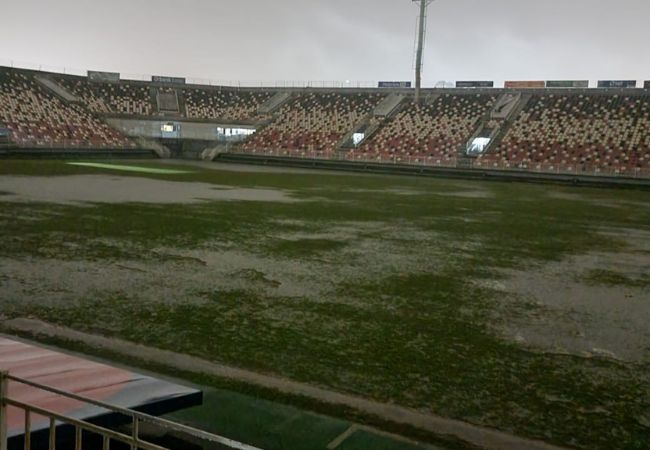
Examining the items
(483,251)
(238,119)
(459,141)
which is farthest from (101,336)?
(238,119)

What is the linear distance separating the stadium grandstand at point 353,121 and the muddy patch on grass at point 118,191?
1714 centimetres

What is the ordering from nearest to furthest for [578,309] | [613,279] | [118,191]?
[578,309]
[613,279]
[118,191]

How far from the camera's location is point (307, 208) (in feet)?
58.4

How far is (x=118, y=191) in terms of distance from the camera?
20.1 metres

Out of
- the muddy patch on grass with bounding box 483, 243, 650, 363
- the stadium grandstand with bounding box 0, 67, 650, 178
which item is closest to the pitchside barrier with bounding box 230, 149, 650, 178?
the stadium grandstand with bounding box 0, 67, 650, 178

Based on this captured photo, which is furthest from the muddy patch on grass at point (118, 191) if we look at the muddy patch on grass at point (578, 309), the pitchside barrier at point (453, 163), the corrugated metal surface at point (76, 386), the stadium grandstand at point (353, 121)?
the pitchside barrier at point (453, 163)

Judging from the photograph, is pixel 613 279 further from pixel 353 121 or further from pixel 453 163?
pixel 353 121

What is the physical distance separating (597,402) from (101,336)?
470cm

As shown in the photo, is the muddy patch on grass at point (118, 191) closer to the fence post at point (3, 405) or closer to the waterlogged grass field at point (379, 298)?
the waterlogged grass field at point (379, 298)

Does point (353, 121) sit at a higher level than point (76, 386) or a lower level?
higher

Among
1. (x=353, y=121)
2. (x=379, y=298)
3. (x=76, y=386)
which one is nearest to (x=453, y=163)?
(x=353, y=121)

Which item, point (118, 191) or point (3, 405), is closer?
point (3, 405)

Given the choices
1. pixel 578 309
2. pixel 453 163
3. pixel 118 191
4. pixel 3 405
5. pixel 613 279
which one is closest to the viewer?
pixel 3 405

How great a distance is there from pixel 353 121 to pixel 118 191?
106ft
